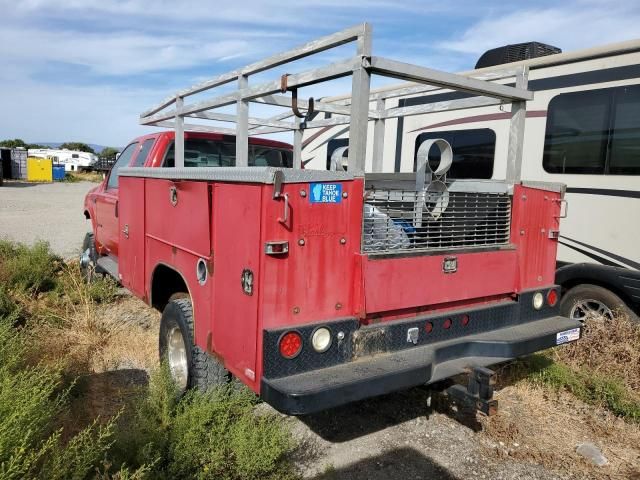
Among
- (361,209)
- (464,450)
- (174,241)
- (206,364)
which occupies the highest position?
(361,209)

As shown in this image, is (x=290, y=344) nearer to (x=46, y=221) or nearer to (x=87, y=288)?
(x=87, y=288)

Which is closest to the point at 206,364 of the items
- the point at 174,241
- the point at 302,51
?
the point at 174,241

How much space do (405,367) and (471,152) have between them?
160 inches

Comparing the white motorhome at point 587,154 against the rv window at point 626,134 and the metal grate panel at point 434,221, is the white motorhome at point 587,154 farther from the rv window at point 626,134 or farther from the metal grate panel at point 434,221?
the metal grate panel at point 434,221

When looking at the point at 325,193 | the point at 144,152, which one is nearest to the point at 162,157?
the point at 144,152

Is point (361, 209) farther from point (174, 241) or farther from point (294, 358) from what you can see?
point (174, 241)

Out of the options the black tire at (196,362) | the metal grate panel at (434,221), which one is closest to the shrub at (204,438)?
the black tire at (196,362)

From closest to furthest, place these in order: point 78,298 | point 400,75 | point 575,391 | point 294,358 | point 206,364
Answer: point 294,358
point 400,75
point 206,364
point 575,391
point 78,298

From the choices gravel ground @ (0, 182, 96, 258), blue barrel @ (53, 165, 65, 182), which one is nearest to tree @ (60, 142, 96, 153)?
blue barrel @ (53, 165, 65, 182)

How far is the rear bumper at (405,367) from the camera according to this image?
2.45m

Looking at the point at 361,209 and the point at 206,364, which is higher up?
the point at 361,209

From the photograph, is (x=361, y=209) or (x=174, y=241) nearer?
(x=361, y=209)

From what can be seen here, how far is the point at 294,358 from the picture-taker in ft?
8.49

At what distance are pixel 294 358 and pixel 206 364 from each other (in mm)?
956
